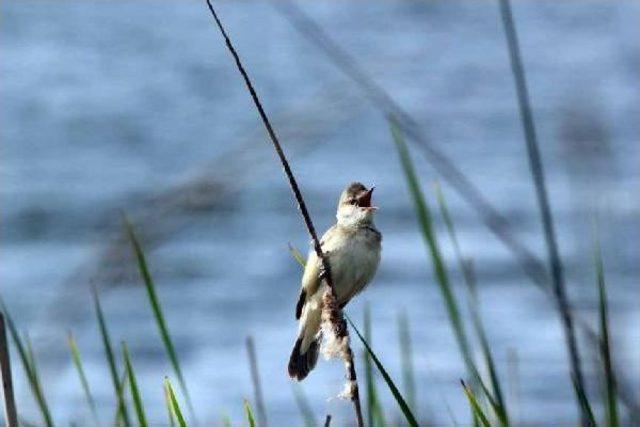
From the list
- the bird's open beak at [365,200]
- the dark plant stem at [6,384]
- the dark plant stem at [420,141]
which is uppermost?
the bird's open beak at [365,200]

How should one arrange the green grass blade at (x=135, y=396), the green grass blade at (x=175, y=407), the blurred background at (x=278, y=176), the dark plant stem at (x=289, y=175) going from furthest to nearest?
1. the blurred background at (x=278, y=176)
2. the green grass blade at (x=135, y=396)
3. the green grass blade at (x=175, y=407)
4. the dark plant stem at (x=289, y=175)

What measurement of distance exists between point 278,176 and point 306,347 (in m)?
10.7

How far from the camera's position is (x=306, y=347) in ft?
13.9

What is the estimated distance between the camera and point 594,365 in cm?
368

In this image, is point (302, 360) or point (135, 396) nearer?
point (135, 396)

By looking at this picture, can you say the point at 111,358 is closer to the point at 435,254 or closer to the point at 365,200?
the point at 435,254

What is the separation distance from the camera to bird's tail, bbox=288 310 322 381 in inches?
164

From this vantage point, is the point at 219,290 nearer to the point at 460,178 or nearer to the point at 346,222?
the point at 346,222

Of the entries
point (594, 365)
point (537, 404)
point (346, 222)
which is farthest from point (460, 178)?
point (537, 404)

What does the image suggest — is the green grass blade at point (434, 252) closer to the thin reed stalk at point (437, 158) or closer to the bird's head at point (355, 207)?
the thin reed stalk at point (437, 158)

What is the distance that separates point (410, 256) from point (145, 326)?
2.34 m

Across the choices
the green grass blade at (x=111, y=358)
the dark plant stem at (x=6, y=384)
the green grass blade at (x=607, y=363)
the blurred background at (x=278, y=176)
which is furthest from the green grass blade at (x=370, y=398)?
the dark plant stem at (x=6, y=384)

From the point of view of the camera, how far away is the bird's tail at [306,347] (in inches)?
164

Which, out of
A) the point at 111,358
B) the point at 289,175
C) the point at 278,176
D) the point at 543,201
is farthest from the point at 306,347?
the point at 278,176
